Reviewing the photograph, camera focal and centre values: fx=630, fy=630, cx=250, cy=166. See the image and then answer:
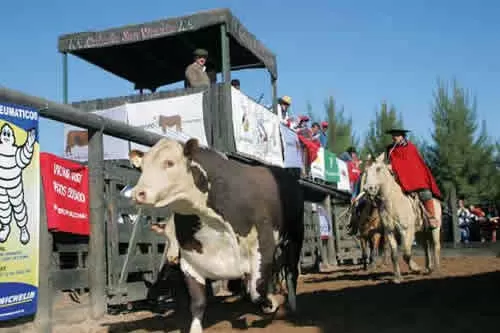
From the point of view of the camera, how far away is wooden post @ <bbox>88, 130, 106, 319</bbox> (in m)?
6.52

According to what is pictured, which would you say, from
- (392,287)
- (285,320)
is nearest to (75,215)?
(285,320)

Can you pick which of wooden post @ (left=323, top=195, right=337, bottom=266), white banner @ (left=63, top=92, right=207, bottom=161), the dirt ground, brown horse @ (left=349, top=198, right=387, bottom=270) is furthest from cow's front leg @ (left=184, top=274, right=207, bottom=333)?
wooden post @ (left=323, top=195, right=337, bottom=266)

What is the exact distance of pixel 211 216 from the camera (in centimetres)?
561

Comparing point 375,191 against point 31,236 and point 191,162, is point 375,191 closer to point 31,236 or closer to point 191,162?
point 191,162

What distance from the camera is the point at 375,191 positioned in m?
11.2

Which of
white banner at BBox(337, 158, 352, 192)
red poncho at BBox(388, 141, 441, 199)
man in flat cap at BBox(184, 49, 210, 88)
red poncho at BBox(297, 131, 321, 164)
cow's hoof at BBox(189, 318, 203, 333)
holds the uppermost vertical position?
man in flat cap at BBox(184, 49, 210, 88)

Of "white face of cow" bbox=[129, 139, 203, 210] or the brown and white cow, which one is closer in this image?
"white face of cow" bbox=[129, 139, 203, 210]

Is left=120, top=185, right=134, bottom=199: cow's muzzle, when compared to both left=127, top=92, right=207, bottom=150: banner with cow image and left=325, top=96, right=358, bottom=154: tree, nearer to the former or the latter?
left=127, top=92, right=207, bottom=150: banner with cow image

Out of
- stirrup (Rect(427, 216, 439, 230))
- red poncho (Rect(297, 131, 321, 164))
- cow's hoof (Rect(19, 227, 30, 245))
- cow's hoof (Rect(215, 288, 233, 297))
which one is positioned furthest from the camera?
red poncho (Rect(297, 131, 321, 164))

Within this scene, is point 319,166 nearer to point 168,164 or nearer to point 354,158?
point 354,158

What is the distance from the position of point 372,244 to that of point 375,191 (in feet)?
11.0

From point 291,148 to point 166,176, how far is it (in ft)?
31.2

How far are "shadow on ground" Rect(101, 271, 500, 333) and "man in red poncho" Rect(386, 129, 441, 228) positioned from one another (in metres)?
2.93

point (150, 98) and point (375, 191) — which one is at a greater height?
point (150, 98)
